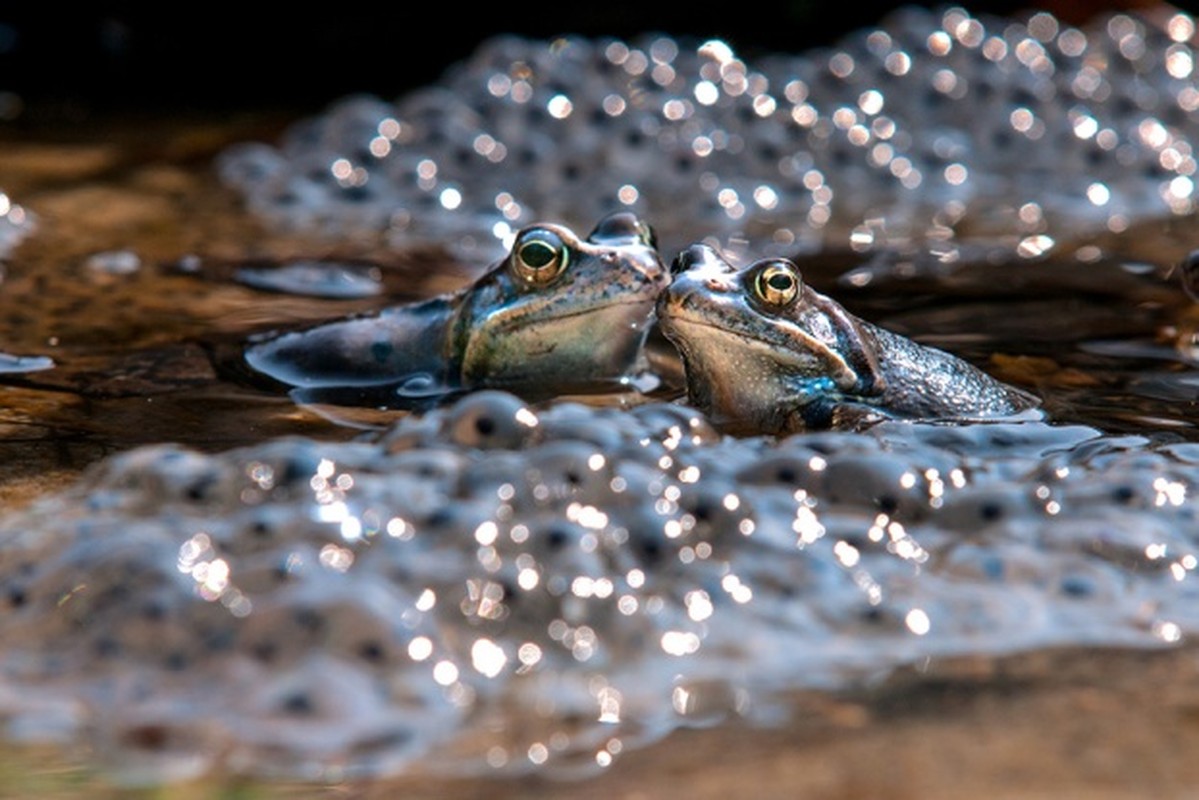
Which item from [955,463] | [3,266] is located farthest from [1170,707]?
[3,266]

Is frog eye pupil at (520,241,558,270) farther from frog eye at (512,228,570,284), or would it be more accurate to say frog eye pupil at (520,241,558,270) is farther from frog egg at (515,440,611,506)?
frog egg at (515,440,611,506)

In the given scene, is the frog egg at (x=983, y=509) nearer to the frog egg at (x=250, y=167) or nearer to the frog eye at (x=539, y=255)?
the frog eye at (x=539, y=255)

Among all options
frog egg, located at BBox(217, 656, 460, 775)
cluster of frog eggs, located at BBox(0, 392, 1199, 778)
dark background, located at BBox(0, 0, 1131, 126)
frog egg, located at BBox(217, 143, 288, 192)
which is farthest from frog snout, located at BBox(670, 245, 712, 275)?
dark background, located at BBox(0, 0, 1131, 126)

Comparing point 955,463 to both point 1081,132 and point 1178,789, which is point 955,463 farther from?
point 1081,132

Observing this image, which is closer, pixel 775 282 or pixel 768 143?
pixel 775 282

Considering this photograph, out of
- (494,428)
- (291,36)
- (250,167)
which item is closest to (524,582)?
(494,428)

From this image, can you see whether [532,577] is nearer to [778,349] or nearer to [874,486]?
[874,486]

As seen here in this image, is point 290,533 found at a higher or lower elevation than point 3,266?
higher
